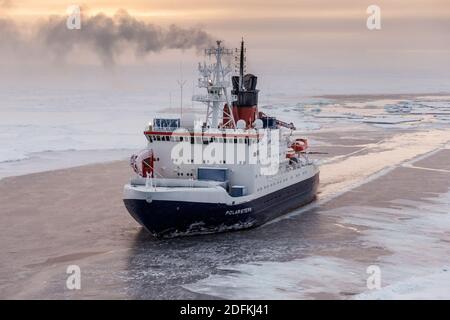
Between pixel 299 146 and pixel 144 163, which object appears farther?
pixel 299 146

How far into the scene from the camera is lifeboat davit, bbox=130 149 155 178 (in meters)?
22.5

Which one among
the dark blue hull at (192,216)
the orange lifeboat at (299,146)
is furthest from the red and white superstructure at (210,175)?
the orange lifeboat at (299,146)

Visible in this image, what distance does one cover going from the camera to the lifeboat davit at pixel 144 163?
73.9ft

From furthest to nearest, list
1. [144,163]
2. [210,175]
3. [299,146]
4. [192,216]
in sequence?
1. [299,146]
2. [144,163]
3. [210,175]
4. [192,216]

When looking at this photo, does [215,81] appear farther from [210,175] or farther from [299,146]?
[299,146]

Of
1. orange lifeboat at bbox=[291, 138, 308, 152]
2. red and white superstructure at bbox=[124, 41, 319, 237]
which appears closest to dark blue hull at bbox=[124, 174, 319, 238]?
red and white superstructure at bbox=[124, 41, 319, 237]

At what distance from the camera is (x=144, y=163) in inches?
893

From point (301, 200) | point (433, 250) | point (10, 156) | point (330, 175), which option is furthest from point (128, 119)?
point (433, 250)

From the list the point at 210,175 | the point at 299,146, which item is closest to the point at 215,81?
the point at 210,175

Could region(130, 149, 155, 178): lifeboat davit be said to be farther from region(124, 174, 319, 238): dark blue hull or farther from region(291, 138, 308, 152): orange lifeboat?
region(291, 138, 308, 152): orange lifeboat

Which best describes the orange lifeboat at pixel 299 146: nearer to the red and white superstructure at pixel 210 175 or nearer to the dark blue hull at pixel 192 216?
the red and white superstructure at pixel 210 175

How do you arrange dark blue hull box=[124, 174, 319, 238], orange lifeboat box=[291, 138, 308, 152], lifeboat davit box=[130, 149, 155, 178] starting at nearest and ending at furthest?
dark blue hull box=[124, 174, 319, 238], lifeboat davit box=[130, 149, 155, 178], orange lifeboat box=[291, 138, 308, 152]

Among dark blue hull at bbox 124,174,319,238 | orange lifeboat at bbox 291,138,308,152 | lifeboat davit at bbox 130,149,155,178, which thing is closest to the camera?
dark blue hull at bbox 124,174,319,238
